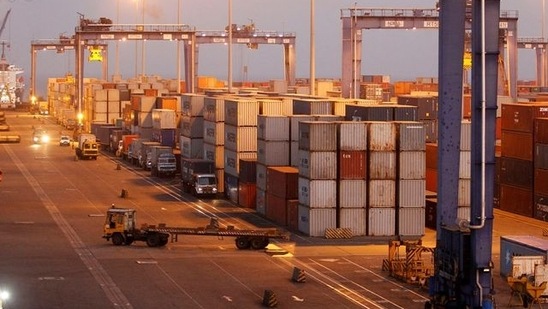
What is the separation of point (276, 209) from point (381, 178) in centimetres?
940

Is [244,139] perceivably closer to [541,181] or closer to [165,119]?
[541,181]

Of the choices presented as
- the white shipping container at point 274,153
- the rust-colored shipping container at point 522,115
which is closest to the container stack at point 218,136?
the white shipping container at point 274,153

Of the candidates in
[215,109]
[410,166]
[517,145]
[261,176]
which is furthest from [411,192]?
[215,109]

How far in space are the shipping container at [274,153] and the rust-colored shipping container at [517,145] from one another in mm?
15048

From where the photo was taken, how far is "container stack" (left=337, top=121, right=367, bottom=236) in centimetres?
6956

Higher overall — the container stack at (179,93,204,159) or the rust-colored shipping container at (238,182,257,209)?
the container stack at (179,93,204,159)

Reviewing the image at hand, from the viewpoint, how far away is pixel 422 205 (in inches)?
2766

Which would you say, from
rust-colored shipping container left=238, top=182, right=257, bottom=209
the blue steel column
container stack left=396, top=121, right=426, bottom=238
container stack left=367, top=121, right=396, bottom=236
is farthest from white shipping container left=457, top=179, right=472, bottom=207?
the blue steel column

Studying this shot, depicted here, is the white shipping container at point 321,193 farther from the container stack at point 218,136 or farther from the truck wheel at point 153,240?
the container stack at point 218,136

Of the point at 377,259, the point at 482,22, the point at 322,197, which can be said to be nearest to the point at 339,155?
the point at 322,197

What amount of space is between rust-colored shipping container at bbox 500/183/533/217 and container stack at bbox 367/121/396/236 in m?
15.1

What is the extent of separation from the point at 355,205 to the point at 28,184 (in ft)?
127

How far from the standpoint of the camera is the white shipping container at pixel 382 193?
2744 inches

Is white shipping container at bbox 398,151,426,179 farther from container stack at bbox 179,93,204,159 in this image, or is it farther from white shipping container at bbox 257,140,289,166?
container stack at bbox 179,93,204,159
